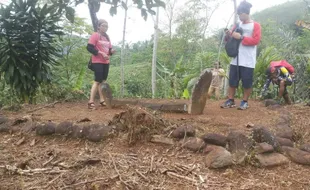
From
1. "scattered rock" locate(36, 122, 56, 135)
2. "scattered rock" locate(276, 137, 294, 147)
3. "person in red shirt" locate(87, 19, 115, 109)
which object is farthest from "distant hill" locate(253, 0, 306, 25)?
"scattered rock" locate(36, 122, 56, 135)

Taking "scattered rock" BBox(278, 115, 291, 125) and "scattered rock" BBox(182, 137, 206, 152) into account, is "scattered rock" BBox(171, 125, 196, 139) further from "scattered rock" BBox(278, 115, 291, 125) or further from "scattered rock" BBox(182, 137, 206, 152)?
"scattered rock" BBox(278, 115, 291, 125)

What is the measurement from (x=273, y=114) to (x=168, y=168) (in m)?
2.24

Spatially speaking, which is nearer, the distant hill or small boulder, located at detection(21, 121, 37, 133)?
small boulder, located at detection(21, 121, 37, 133)

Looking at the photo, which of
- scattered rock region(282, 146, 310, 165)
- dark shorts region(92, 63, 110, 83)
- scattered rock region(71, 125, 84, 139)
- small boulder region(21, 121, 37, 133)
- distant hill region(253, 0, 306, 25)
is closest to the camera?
scattered rock region(282, 146, 310, 165)

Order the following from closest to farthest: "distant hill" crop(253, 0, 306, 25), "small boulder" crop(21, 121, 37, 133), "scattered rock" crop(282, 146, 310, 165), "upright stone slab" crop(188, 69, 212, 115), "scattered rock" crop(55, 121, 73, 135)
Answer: "scattered rock" crop(282, 146, 310, 165), "scattered rock" crop(55, 121, 73, 135), "small boulder" crop(21, 121, 37, 133), "upright stone slab" crop(188, 69, 212, 115), "distant hill" crop(253, 0, 306, 25)

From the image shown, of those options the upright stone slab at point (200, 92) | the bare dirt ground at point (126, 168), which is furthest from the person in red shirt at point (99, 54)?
the bare dirt ground at point (126, 168)

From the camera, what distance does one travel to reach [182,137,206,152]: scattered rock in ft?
8.86

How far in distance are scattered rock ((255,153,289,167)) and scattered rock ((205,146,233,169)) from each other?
0.25m

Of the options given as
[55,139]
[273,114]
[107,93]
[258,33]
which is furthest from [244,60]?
[55,139]

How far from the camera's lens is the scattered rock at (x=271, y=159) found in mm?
2488

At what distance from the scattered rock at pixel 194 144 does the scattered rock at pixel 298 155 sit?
69cm

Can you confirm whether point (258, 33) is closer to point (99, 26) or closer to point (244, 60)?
point (244, 60)

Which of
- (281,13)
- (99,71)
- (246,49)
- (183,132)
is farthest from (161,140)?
(281,13)

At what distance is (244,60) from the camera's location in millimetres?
4449
